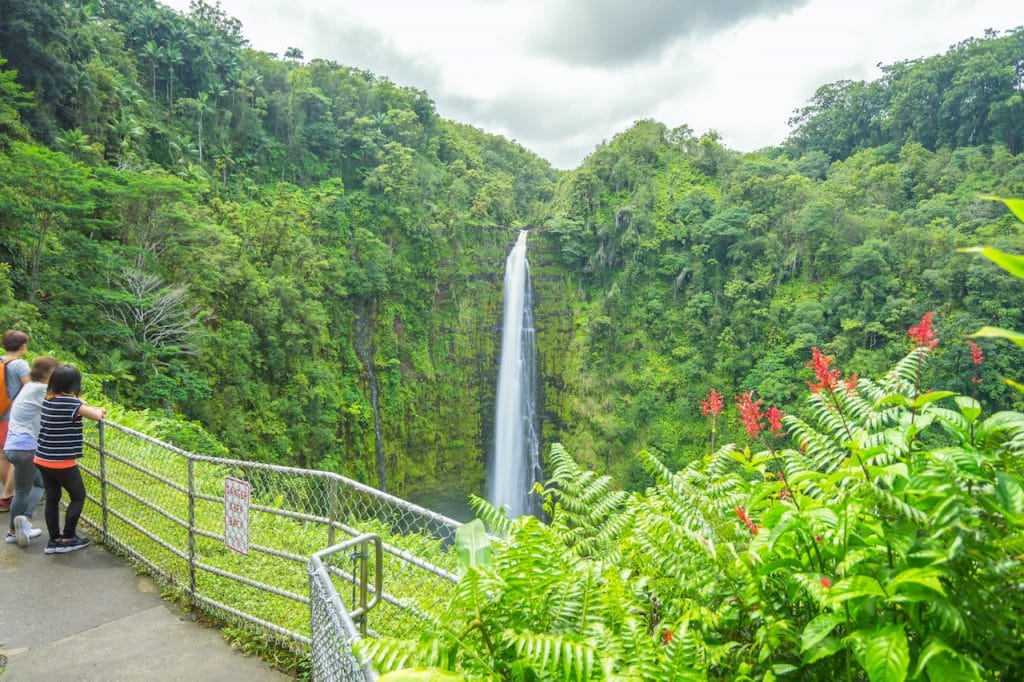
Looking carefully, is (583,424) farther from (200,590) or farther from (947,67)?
(947,67)

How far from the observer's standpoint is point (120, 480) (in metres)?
4.44

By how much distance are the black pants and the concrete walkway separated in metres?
0.22

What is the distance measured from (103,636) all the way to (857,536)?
4.22m

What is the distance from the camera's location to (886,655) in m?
0.97

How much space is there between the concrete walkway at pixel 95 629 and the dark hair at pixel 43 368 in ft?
4.60

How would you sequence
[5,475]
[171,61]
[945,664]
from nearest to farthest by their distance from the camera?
1. [945,664]
2. [5,475]
3. [171,61]

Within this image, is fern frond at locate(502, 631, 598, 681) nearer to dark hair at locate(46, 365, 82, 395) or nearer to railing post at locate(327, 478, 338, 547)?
railing post at locate(327, 478, 338, 547)

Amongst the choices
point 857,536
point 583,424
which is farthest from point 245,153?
point 857,536

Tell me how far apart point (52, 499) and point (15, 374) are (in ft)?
4.04

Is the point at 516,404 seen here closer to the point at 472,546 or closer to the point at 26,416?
the point at 26,416

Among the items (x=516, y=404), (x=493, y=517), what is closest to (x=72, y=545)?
(x=493, y=517)

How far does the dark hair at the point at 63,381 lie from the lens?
3.85 meters

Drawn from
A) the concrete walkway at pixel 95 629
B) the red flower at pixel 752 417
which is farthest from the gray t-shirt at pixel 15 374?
the red flower at pixel 752 417

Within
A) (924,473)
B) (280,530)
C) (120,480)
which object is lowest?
(280,530)
